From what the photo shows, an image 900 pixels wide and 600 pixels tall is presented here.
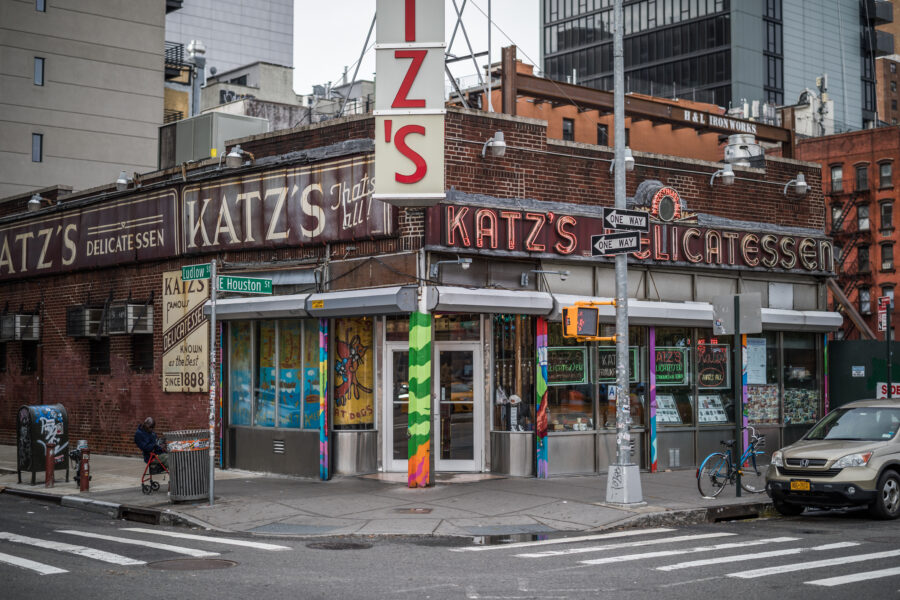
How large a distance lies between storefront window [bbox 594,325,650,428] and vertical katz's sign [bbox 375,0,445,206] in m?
5.15

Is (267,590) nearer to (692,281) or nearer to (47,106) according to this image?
(692,281)

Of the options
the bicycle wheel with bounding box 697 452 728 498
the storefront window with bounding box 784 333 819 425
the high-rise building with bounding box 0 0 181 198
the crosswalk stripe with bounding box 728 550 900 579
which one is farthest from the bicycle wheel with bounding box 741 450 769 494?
the high-rise building with bounding box 0 0 181 198

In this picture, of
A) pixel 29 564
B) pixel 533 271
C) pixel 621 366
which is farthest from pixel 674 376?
pixel 29 564

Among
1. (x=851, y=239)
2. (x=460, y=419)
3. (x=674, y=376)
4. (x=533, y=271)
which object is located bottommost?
(x=460, y=419)

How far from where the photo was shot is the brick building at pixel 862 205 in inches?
2454

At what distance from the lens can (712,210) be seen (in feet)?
69.0

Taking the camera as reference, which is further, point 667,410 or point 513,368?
point 667,410

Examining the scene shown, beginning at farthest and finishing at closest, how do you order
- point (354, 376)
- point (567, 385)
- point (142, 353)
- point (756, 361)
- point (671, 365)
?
point (142, 353) < point (756, 361) < point (671, 365) < point (567, 385) < point (354, 376)

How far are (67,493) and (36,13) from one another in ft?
92.1

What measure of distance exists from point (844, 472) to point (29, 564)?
35.0 ft

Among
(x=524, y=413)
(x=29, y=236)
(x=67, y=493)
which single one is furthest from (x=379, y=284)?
(x=29, y=236)

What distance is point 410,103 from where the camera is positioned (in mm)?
16484

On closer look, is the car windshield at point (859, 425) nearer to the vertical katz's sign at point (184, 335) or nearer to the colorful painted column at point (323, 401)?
the colorful painted column at point (323, 401)

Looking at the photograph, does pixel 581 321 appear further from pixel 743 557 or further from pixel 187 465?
pixel 187 465
